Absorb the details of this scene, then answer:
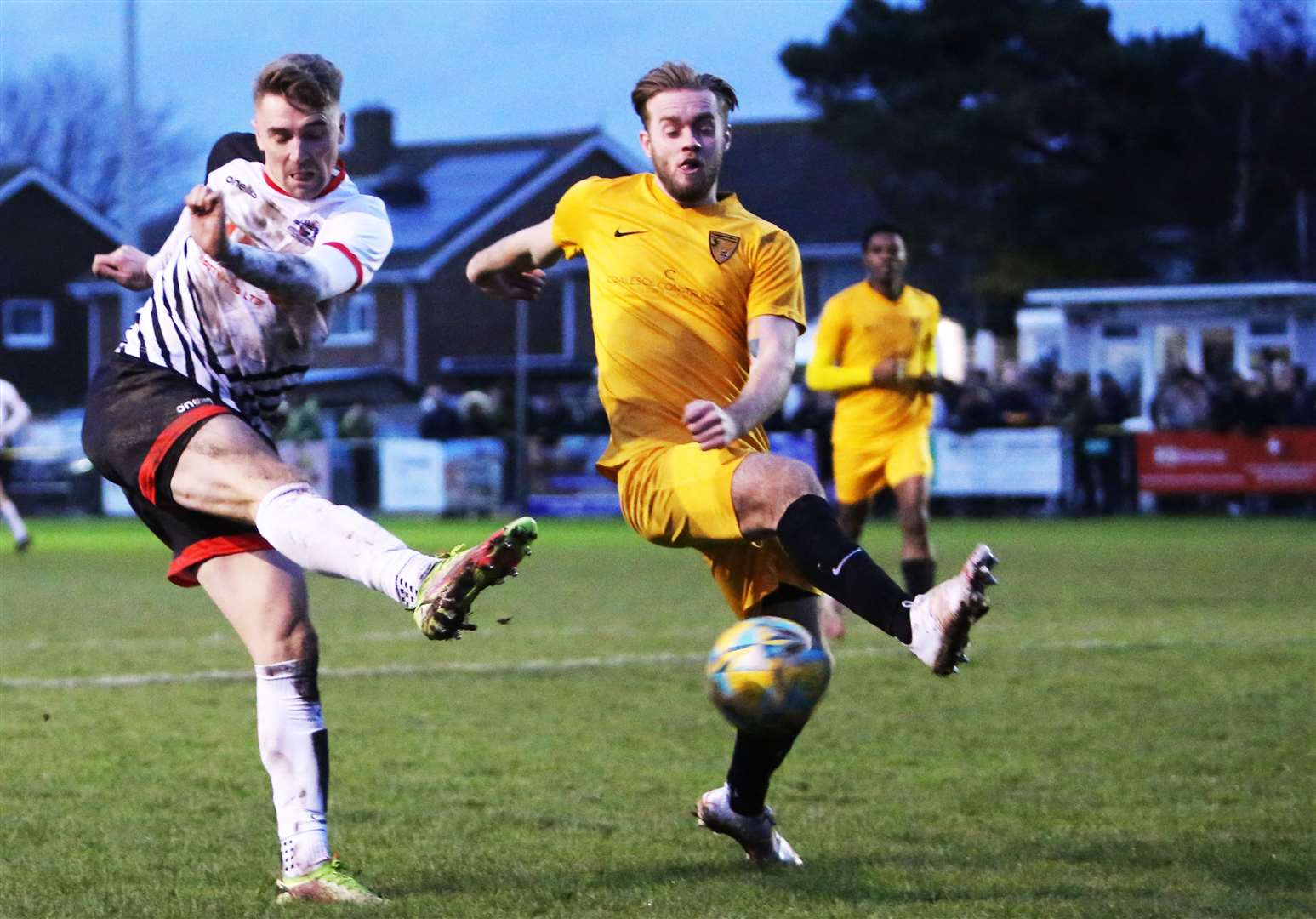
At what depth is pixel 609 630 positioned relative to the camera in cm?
1274

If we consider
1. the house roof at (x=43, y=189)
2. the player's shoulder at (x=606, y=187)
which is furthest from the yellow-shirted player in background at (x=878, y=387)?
the house roof at (x=43, y=189)

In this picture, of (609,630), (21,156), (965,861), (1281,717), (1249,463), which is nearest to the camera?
(965,861)

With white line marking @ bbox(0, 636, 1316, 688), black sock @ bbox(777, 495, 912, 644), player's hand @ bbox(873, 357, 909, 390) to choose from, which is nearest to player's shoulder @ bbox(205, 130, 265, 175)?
black sock @ bbox(777, 495, 912, 644)

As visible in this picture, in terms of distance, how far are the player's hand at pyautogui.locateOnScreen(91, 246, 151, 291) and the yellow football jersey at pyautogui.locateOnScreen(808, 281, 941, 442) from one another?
7.06 m

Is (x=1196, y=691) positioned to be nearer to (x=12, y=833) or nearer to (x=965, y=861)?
(x=965, y=861)

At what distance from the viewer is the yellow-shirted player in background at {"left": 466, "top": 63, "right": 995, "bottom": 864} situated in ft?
18.6

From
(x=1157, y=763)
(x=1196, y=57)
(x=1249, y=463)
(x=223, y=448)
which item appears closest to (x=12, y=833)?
(x=223, y=448)

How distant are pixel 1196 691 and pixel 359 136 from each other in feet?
184

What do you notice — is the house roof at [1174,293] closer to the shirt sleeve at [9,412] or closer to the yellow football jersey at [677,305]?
the shirt sleeve at [9,412]

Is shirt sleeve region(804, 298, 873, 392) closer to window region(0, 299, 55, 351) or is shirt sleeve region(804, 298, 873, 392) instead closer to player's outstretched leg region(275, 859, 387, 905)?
player's outstretched leg region(275, 859, 387, 905)

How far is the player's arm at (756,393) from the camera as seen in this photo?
514cm

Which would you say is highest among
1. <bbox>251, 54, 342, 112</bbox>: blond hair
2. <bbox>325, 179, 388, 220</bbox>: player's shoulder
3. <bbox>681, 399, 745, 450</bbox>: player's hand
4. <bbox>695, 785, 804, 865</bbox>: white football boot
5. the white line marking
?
<bbox>251, 54, 342, 112</bbox>: blond hair

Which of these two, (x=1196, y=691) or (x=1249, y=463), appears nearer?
(x=1196, y=691)

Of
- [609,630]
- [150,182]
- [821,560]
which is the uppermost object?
[150,182]
